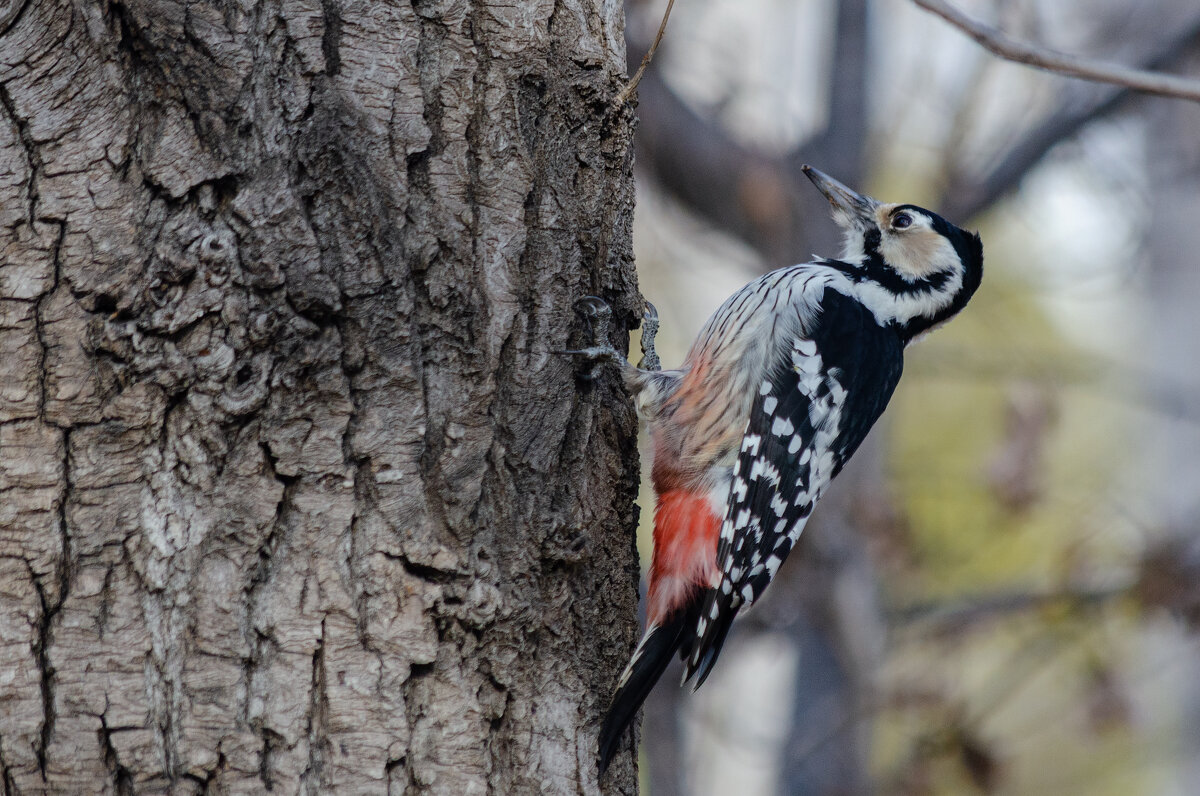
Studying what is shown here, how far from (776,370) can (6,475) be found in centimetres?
232

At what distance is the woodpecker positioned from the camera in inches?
120

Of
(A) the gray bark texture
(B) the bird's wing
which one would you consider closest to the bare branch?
(B) the bird's wing

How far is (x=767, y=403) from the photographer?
11.0 ft

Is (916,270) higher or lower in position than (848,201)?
lower

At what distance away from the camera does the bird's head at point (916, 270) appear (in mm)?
3828

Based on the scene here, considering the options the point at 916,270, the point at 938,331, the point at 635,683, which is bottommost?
the point at 938,331

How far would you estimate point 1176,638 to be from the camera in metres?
7.05

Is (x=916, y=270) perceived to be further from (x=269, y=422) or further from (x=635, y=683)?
(x=269, y=422)

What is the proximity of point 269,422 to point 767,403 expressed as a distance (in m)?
1.90

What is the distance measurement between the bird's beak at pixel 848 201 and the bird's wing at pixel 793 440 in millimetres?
517

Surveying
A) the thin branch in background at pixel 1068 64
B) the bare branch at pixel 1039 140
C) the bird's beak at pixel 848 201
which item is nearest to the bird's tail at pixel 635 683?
the thin branch in background at pixel 1068 64

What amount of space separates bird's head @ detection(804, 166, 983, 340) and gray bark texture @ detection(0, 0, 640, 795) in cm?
213

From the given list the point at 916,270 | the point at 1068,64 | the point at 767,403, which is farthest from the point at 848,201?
the point at 1068,64

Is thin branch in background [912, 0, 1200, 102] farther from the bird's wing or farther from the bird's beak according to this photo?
the bird's beak
